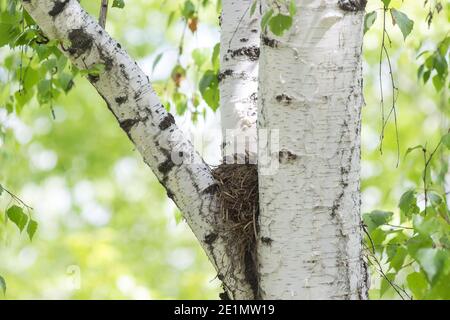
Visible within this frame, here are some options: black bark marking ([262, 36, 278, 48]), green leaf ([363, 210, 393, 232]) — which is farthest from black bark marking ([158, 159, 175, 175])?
green leaf ([363, 210, 393, 232])

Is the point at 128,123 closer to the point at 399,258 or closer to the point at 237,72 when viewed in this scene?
the point at 237,72

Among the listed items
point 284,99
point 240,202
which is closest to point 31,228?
point 240,202

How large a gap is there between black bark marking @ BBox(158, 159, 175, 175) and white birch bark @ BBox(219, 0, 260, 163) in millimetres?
307

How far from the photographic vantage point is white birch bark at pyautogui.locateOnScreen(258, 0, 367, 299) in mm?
1452

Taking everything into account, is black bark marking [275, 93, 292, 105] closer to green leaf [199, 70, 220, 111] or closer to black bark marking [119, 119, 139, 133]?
black bark marking [119, 119, 139, 133]

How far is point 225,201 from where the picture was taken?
1.63 meters

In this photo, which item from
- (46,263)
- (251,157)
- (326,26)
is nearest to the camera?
(326,26)

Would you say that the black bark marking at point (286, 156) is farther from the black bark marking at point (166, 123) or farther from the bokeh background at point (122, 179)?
the bokeh background at point (122, 179)

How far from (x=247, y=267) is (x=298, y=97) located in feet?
1.49

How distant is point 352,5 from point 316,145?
0.33 m

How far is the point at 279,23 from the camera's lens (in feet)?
4.51
